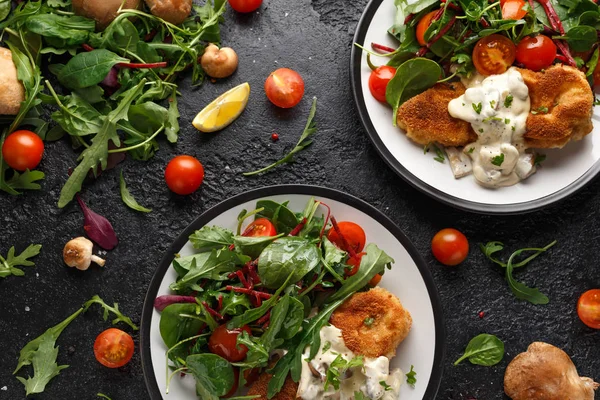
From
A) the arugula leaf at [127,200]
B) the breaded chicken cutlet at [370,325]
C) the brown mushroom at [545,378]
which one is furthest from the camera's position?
the arugula leaf at [127,200]

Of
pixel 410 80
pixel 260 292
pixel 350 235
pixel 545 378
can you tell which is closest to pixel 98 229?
pixel 260 292

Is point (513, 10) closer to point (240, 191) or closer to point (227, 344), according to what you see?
point (240, 191)

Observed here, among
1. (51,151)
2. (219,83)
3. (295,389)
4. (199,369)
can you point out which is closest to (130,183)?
(51,151)

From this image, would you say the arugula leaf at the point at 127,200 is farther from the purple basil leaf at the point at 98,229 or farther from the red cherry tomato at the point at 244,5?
the red cherry tomato at the point at 244,5

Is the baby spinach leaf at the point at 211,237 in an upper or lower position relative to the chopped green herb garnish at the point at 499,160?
lower

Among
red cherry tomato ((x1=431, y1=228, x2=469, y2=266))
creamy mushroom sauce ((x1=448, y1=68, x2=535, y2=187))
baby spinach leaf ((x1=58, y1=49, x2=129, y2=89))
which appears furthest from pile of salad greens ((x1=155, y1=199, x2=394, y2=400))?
baby spinach leaf ((x1=58, y1=49, x2=129, y2=89))

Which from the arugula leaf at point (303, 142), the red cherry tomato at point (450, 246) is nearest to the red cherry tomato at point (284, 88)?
the arugula leaf at point (303, 142)

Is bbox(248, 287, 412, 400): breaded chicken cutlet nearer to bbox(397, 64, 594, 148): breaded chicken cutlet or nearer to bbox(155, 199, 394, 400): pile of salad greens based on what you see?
bbox(155, 199, 394, 400): pile of salad greens

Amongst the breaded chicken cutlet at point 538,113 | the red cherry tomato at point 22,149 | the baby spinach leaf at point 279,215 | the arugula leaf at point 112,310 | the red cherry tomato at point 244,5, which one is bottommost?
the arugula leaf at point 112,310
